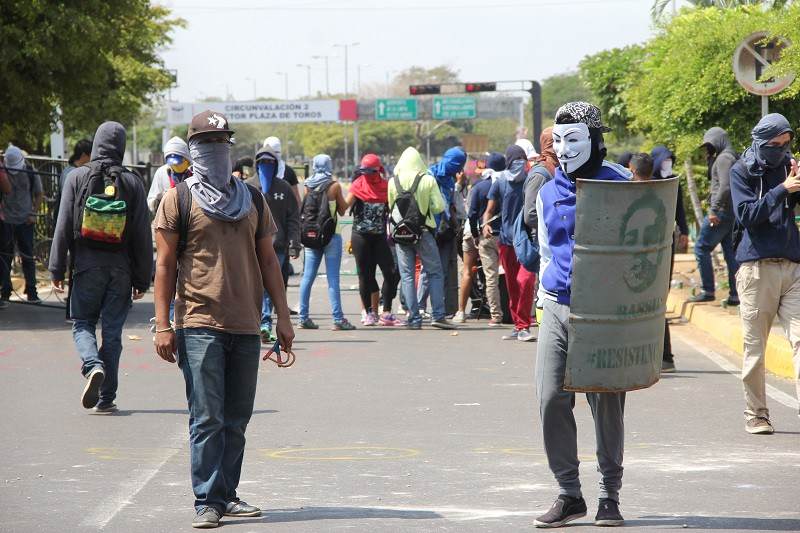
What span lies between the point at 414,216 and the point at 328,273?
1143mm

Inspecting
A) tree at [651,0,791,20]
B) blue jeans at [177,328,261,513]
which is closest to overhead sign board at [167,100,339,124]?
tree at [651,0,791,20]

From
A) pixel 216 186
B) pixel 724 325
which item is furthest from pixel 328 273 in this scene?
pixel 216 186

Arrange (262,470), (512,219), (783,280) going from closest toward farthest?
1. (262,470)
2. (783,280)
3. (512,219)

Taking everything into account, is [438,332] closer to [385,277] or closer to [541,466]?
[385,277]

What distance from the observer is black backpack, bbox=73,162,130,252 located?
9211 millimetres

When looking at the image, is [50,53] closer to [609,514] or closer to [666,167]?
[666,167]

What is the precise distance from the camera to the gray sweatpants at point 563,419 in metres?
5.98

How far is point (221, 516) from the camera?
6125 millimetres

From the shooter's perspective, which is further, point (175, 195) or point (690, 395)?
point (690, 395)

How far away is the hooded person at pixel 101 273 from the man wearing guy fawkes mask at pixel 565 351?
4.07 meters

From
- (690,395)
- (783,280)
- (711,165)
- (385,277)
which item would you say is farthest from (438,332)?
(783,280)

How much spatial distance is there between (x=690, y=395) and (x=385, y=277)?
586cm

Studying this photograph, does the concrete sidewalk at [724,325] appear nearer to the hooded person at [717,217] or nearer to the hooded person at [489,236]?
the hooded person at [717,217]

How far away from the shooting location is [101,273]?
30.4 ft
